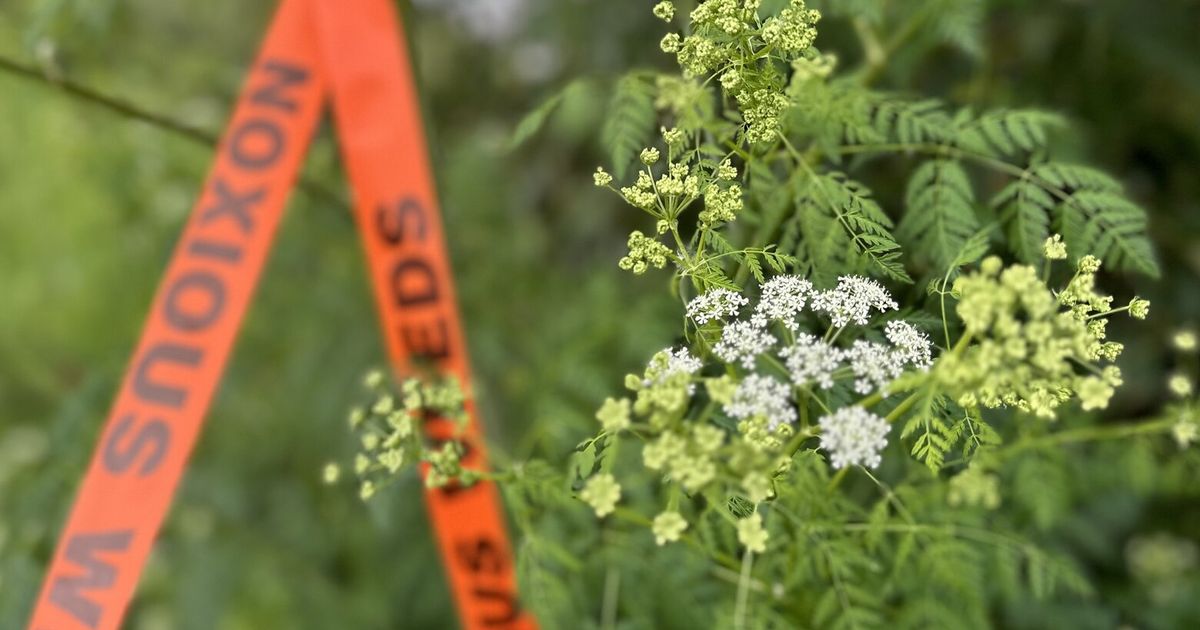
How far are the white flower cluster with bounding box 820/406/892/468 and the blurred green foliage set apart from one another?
28.7 inches

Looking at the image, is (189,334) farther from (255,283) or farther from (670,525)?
(670,525)

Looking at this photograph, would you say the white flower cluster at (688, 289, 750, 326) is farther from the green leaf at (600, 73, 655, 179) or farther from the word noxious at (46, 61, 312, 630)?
the word noxious at (46, 61, 312, 630)

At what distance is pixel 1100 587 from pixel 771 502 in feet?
4.73

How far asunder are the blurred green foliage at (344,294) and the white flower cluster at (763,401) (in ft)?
2.27

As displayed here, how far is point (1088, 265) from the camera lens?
73 cm

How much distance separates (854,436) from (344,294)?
5.91 ft

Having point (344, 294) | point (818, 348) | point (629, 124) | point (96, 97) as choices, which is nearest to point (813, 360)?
point (818, 348)

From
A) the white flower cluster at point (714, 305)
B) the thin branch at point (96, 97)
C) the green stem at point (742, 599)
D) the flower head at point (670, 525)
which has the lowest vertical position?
the green stem at point (742, 599)

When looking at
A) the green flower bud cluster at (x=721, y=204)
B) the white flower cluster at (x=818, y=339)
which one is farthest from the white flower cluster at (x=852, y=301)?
the green flower bud cluster at (x=721, y=204)

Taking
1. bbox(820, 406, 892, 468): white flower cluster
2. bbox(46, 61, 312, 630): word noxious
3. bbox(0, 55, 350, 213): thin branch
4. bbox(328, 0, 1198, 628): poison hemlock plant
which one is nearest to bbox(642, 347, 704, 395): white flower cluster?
bbox(328, 0, 1198, 628): poison hemlock plant

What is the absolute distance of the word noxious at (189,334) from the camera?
1.11m

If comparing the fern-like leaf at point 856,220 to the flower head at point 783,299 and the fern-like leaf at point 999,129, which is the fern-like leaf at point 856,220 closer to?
the flower head at point 783,299

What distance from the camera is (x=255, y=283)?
4.57 feet

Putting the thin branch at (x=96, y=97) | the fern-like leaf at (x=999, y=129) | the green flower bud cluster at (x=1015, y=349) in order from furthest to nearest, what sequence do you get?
the thin branch at (x=96, y=97)
the fern-like leaf at (x=999, y=129)
the green flower bud cluster at (x=1015, y=349)
